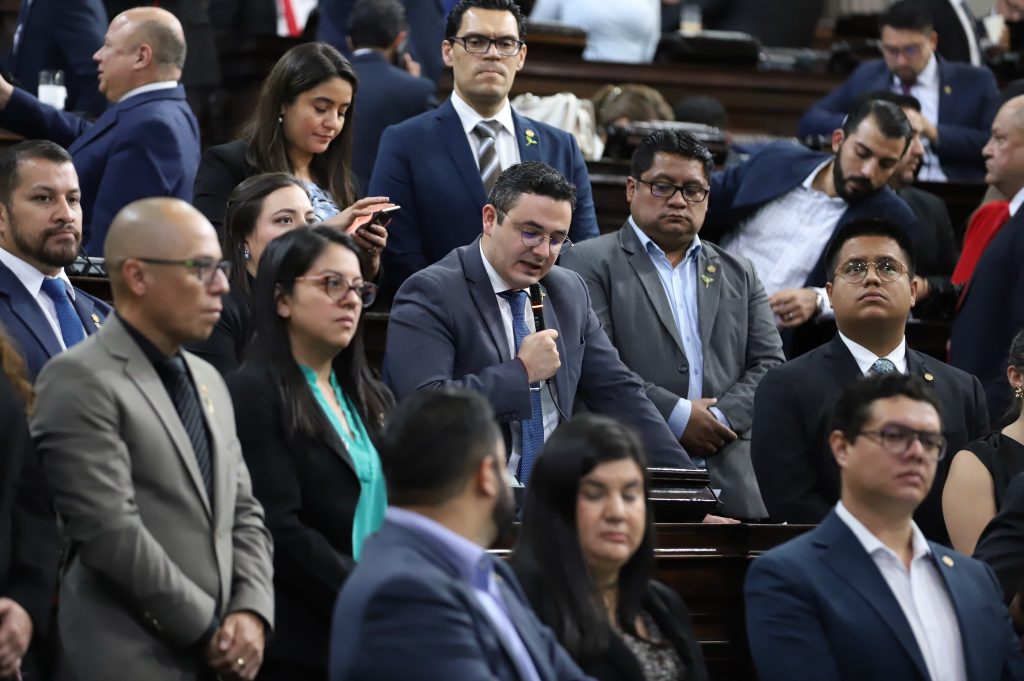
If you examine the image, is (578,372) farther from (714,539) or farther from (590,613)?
(590,613)

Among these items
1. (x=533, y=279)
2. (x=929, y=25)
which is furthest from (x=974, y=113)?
(x=533, y=279)

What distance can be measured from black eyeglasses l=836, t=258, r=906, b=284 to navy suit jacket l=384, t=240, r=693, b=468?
596 millimetres

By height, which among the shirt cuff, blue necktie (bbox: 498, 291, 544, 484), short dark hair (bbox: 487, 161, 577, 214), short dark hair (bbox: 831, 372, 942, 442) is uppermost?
short dark hair (bbox: 487, 161, 577, 214)

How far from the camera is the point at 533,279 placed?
3924 mm

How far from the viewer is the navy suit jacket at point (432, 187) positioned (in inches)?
191

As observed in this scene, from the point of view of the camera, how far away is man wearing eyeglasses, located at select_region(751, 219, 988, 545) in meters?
3.96

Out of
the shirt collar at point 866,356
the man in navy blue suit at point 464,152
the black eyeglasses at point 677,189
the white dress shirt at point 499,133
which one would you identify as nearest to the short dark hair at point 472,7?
the man in navy blue suit at point 464,152

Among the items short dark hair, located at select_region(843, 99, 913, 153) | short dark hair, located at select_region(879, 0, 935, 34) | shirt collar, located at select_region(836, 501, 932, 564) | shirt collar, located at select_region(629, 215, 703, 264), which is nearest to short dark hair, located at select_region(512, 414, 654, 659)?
shirt collar, located at select_region(836, 501, 932, 564)

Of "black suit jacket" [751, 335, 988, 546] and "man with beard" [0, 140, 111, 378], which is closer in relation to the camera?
"man with beard" [0, 140, 111, 378]

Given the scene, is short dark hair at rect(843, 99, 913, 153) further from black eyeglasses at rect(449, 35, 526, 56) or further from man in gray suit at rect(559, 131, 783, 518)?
black eyeglasses at rect(449, 35, 526, 56)

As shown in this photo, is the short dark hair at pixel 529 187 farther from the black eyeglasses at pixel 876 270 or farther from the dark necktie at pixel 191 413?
the dark necktie at pixel 191 413

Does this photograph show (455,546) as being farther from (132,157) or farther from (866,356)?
(132,157)

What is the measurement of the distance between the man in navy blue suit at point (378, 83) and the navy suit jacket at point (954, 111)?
70.2 inches

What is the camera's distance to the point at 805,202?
17.7ft
